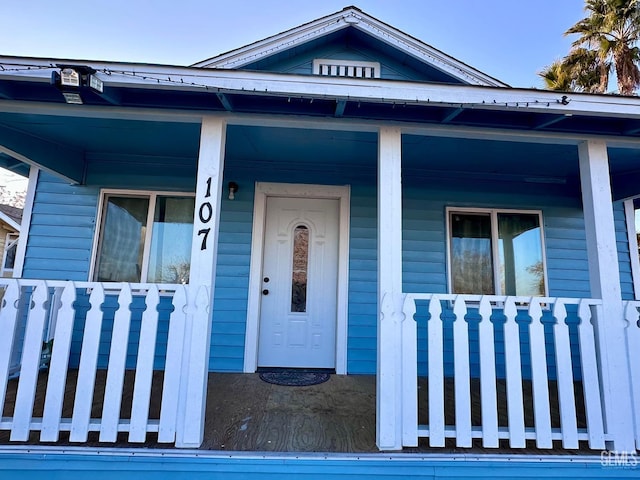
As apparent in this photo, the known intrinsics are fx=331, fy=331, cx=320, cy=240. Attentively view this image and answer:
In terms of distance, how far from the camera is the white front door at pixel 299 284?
365 centimetres

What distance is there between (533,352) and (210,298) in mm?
2092

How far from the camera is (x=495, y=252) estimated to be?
3803mm

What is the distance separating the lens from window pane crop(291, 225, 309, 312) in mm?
3738

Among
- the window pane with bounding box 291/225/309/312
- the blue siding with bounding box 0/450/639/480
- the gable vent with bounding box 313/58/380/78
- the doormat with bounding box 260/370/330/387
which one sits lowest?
the blue siding with bounding box 0/450/639/480

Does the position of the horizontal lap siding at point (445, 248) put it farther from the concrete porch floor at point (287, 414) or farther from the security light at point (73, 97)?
the security light at point (73, 97)

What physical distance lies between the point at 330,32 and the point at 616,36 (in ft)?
25.0

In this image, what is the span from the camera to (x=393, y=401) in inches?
78.9

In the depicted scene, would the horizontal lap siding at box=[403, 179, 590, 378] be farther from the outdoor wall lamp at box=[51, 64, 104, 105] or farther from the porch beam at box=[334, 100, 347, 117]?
the outdoor wall lamp at box=[51, 64, 104, 105]

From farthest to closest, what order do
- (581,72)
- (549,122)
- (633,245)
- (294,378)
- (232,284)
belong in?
(581,72) < (633,245) < (232,284) < (294,378) < (549,122)

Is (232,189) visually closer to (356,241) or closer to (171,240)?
(171,240)

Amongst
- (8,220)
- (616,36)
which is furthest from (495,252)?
(8,220)

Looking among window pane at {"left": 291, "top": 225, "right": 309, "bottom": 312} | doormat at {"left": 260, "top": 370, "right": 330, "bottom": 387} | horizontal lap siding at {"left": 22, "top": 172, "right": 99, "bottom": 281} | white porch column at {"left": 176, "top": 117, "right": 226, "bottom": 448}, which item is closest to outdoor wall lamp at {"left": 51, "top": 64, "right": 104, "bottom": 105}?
white porch column at {"left": 176, "top": 117, "right": 226, "bottom": 448}

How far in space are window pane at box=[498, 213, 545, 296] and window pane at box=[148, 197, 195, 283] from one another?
358 centimetres

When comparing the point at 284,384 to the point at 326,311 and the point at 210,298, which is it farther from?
the point at 210,298
